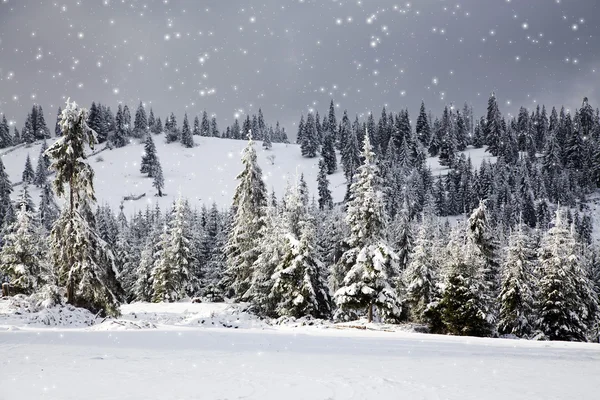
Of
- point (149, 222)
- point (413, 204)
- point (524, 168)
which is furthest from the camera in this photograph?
point (524, 168)

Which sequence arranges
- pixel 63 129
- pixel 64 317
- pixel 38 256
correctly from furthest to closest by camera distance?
pixel 38 256 < pixel 63 129 < pixel 64 317

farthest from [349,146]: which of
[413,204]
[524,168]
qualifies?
[524,168]

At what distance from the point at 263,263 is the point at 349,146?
96101 millimetres

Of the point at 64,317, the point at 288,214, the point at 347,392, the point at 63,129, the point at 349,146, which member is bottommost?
the point at 64,317

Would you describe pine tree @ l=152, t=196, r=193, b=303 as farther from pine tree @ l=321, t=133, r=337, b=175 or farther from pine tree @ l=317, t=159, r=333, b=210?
pine tree @ l=321, t=133, r=337, b=175

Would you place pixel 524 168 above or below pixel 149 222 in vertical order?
above

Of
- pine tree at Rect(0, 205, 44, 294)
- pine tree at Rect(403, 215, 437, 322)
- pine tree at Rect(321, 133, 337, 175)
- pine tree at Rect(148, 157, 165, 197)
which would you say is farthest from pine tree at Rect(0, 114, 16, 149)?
pine tree at Rect(403, 215, 437, 322)

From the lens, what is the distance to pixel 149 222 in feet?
257

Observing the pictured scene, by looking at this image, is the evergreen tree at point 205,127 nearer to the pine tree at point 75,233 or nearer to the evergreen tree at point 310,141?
the evergreen tree at point 310,141

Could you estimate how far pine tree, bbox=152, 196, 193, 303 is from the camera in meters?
38.8

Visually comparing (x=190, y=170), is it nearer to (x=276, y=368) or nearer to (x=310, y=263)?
(x=310, y=263)

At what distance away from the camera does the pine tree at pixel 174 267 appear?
38.8 metres

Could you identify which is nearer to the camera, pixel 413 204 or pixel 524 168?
pixel 413 204

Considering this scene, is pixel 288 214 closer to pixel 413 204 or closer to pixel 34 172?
pixel 413 204
